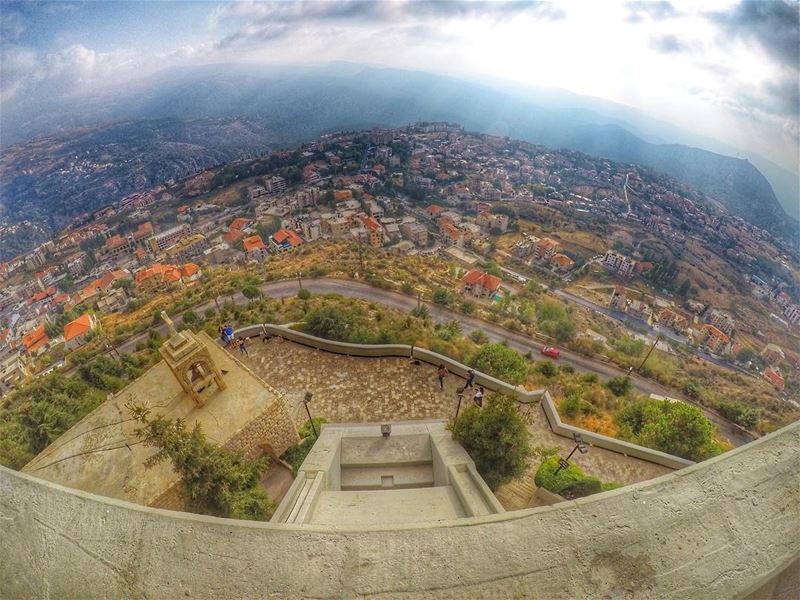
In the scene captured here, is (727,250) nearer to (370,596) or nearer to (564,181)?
(564,181)

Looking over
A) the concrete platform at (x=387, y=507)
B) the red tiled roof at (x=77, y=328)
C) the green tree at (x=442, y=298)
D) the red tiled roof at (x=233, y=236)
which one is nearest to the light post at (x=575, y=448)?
the concrete platform at (x=387, y=507)

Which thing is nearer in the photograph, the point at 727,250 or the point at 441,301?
the point at 441,301

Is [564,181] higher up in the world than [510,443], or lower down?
lower down

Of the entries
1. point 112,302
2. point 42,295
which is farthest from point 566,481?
point 42,295

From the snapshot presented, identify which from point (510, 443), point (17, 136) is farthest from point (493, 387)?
point (17, 136)

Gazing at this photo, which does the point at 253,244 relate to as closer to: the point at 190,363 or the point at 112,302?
the point at 112,302

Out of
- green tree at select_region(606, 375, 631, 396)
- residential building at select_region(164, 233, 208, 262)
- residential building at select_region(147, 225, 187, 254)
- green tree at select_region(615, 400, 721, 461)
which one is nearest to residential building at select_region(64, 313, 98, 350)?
residential building at select_region(164, 233, 208, 262)
